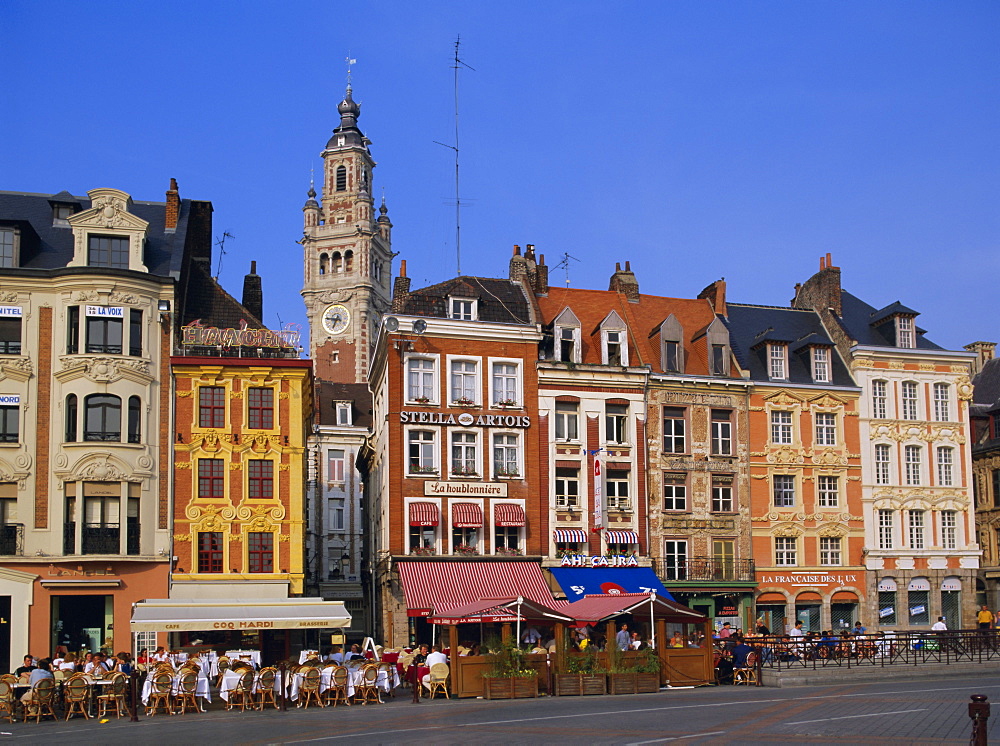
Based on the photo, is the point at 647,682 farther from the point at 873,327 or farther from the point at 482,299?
the point at 873,327

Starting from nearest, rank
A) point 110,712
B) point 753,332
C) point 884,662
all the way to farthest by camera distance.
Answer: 1. point 110,712
2. point 884,662
3. point 753,332

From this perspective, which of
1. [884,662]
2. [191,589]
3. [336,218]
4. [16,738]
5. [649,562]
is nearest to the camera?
[16,738]

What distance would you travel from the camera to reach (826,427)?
4928 cm

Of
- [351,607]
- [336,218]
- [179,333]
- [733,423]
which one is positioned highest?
[336,218]

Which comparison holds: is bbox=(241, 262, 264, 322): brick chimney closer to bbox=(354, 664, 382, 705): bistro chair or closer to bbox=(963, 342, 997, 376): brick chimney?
bbox=(354, 664, 382, 705): bistro chair

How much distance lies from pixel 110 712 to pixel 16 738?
18.4 ft

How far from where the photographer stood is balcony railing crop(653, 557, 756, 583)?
150 feet

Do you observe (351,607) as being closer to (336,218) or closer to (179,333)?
(179,333)

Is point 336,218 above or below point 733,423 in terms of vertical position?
above

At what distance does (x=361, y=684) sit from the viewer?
2927cm

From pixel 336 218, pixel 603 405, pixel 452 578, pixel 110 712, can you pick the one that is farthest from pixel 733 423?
pixel 336 218

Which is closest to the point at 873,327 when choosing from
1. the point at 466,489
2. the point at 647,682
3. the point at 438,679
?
the point at 466,489

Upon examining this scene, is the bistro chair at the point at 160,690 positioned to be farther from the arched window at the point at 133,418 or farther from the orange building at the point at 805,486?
the orange building at the point at 805,486

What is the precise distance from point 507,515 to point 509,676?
1453 centimetres
